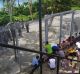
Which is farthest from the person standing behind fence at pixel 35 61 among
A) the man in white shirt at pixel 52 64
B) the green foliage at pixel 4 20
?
the green foliage at pixel 4 20

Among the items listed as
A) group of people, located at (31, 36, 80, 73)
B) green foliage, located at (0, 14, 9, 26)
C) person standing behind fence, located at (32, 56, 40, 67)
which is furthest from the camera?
green foliage, located at (0, 14, 9, 26)

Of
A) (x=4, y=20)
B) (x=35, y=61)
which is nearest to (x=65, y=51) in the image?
(x=35, y=61)

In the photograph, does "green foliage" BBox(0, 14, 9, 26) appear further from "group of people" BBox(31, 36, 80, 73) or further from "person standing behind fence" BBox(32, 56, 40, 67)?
"person standing behind fence" BBox(32, 56, 40, 67)

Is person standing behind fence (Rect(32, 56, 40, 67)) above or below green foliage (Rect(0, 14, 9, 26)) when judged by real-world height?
below

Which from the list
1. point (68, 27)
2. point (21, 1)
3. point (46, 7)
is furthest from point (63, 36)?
point (21, 1)

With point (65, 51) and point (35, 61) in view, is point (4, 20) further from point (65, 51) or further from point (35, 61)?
point (35, 61)

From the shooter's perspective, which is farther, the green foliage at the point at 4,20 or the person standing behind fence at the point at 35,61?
the green foliage at the point at 4,20

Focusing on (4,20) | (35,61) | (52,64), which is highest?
(4,20)

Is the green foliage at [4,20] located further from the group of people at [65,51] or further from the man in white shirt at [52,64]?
the man in white shirt at [52,64]

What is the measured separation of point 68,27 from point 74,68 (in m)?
2.76

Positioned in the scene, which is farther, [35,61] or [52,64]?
[52,64]

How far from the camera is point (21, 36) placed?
7766 mm

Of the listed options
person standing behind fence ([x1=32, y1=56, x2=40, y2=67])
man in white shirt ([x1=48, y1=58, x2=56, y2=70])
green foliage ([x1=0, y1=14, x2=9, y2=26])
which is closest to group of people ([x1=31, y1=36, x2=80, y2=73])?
man in white shirt ([x1=48, y1=58, x2=56, y2=70])

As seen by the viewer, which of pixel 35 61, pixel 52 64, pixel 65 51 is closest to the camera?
pixel 35 61
